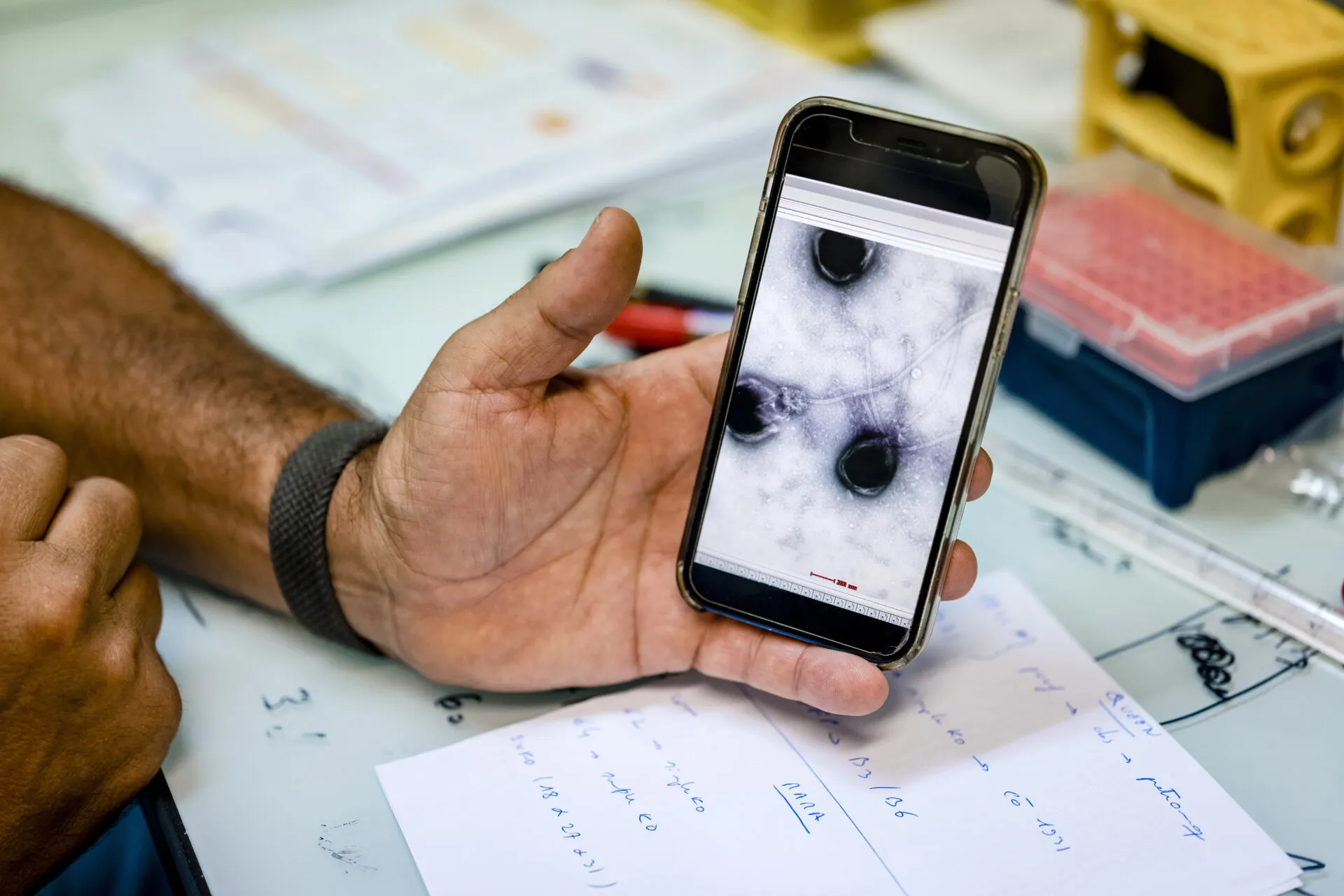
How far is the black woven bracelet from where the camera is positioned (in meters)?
0.60

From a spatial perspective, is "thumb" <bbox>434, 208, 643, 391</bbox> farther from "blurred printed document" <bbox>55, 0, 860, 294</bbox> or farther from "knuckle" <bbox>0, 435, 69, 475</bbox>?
"blurred printed document" <bbox>55, 0, 860, 294</bbox>

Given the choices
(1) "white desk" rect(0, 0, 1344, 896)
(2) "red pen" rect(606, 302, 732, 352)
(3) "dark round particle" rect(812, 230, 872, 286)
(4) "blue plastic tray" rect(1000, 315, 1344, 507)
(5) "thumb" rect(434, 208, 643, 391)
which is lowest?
(1) "white desk" rect(0, 0, 1344, 896)

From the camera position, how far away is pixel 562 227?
0.95m

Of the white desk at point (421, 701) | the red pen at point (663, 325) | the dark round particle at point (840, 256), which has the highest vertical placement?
the dark round particle at point (840, 256)

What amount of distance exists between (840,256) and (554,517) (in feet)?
0.63

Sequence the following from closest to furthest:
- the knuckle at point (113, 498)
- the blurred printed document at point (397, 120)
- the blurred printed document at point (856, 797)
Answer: the blurred printed document at point (856, 797) < the knuckle at point (113, 498) < the blurred printed document at point (397, 120)

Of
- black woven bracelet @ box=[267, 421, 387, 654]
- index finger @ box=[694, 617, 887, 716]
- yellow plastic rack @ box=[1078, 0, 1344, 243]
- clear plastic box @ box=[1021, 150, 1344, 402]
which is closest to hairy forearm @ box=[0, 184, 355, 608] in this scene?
black woven bracelet @ box=[267, 421, 387, 654]

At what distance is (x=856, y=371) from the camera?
20.6 inches

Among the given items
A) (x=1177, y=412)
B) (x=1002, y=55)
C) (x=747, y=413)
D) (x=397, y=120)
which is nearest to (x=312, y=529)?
(x=747, y=413)

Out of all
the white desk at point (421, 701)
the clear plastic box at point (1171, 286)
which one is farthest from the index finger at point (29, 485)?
the clear plastic box at point (1171, 286)

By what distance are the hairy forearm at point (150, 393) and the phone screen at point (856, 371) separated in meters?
0.27

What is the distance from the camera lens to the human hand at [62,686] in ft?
1.65

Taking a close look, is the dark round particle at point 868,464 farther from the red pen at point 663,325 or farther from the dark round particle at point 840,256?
the red pen at point 663,325

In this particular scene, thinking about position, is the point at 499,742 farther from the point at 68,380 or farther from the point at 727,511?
the point at 68,380
